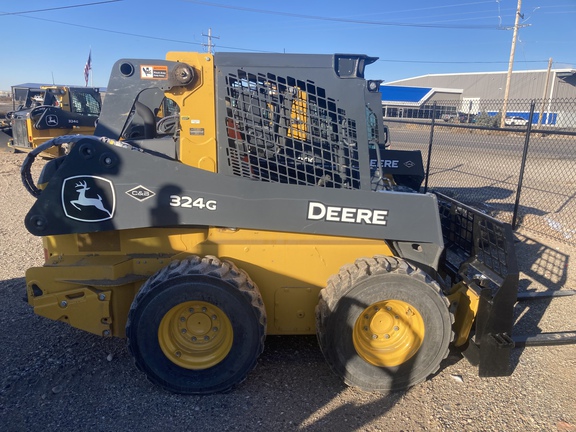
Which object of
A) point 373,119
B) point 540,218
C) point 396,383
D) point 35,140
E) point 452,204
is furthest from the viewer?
point 35,140

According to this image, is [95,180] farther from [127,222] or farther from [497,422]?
[497,422]

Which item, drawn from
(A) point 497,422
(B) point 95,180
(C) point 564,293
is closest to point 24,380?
(B) point 95,180

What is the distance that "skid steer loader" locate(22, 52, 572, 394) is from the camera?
345 cm

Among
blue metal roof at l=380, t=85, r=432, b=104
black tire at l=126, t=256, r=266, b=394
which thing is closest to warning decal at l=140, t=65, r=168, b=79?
black tire at l=126, t=256, r=266, b=394

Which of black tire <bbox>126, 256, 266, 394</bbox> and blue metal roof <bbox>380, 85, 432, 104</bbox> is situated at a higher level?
blue metal roof <bbox>380, 85, 432, 104</bbox>

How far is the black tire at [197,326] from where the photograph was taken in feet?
11.2

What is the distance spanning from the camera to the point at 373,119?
301 inches

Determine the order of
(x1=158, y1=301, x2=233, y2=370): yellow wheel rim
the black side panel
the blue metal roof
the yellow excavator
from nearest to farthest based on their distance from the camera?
the black side panel, (x1=158, y1=301, x2=233, y2=370): yellow wheel rim, the yellow excavator, the blue metal roof

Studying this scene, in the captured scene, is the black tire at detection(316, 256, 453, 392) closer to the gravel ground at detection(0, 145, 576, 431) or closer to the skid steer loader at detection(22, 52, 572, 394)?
the skid steer loader at detection(22, 52, 572, 394)

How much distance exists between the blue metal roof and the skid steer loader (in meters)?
43.3

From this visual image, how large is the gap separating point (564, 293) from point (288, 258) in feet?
12.2

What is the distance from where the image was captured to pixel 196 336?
3662 mm

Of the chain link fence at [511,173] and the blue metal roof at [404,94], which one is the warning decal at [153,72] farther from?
the blue metal roof at [404,94]

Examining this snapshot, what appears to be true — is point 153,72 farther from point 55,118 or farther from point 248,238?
point 55,118
